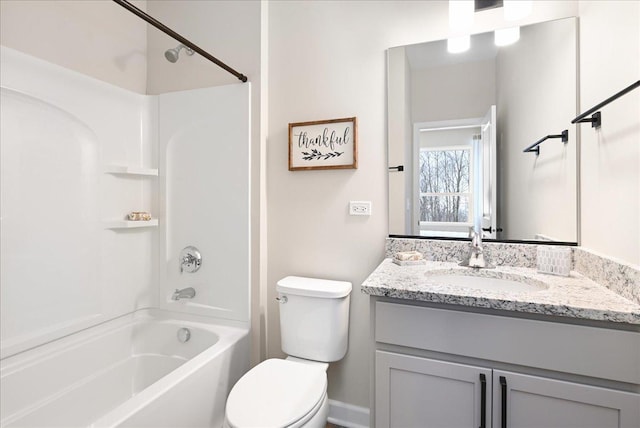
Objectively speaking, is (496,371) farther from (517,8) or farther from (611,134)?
(517,8)

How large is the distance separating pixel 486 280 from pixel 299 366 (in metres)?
0.96

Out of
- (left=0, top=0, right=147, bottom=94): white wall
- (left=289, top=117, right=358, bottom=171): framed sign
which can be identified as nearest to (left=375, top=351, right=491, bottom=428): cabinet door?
(left=289, top=117, right=358, bottom=171): framed sign

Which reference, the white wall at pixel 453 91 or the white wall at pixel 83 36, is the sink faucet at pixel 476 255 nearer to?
the white wall at pixel 453 91

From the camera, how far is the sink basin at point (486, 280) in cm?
134

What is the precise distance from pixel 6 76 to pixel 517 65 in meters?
2.40

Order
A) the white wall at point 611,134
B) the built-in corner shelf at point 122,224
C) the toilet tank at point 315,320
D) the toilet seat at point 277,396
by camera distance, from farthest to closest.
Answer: the built-in corner shelf at point 122,224 → the toilet tank at point 315,320 → the toilet seat at point 277,396 → the white wall at point 611,134

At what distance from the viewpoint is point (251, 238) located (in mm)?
1910

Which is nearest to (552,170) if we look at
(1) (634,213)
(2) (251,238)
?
(1) (634,213)

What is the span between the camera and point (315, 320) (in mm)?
1655

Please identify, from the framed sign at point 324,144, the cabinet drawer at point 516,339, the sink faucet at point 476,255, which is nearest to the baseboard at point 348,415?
the cabinet drawer at point 516,339

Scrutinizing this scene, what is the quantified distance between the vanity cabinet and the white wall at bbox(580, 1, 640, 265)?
0.35 metres

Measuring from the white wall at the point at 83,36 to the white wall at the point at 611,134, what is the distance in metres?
→ 2.57

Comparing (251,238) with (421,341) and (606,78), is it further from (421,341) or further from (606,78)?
(606,78)

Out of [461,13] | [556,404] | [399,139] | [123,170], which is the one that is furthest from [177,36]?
[556,404]
